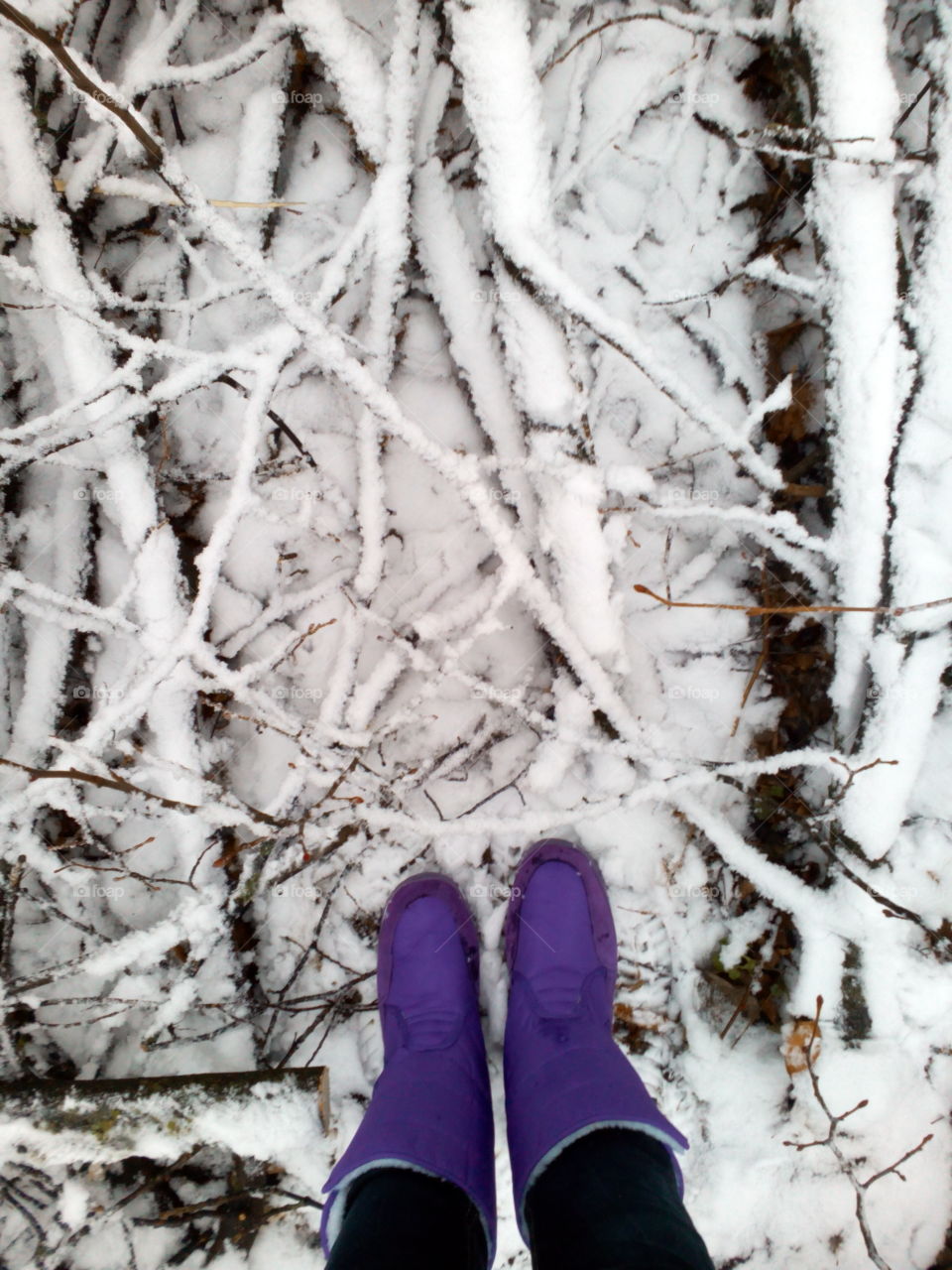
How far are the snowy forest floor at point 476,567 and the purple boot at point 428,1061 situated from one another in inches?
5.5

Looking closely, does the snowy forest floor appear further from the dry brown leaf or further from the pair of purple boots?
the pair of purple boots

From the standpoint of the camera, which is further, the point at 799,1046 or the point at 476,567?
the point at 476,567

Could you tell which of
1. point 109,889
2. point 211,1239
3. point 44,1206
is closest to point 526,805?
point 109,889

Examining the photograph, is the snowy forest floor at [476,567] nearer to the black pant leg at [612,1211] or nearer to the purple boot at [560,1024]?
the purple boot at [560,1024]

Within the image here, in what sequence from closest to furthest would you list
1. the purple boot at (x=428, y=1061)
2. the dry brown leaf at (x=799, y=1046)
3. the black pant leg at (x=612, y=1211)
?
the black pant leg at (x=612, y=1211) → the purple boot at (x=428, y=1061) → the dry brown leaf at (x=799, y=1046)

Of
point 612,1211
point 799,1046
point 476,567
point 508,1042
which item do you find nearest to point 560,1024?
point 508,1042

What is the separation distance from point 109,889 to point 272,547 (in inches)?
43.8

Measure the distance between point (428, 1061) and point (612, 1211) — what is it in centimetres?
59

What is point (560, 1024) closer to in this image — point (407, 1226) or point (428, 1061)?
point (428, 1061)

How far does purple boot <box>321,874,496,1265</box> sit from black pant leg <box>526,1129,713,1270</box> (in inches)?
6.5

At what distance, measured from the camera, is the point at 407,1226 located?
1.21 metres

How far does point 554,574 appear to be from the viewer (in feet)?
5.30

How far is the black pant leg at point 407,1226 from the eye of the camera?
1148mm

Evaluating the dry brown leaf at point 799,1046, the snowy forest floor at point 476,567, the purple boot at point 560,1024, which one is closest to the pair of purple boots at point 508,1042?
the purple boot at point 560,1024
